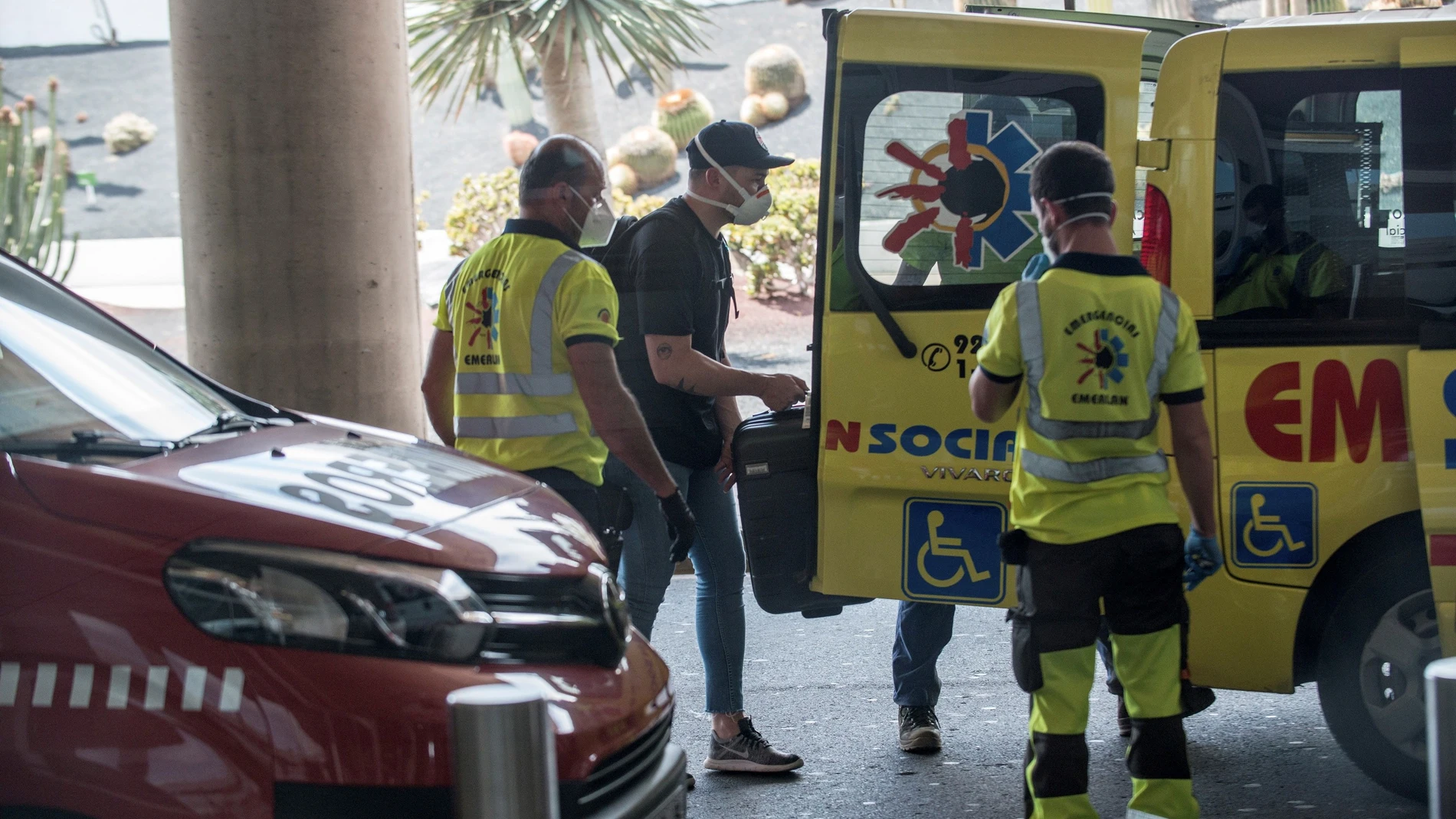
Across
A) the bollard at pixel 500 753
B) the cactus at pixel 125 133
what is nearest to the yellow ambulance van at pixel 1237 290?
the bollard at pixel 500 753

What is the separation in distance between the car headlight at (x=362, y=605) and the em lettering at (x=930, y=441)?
4.75ft

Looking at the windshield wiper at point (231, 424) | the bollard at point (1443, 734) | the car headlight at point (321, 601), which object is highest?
the windshield wiper at point (231, 424)

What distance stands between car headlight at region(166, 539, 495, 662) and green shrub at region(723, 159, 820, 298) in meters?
11.7

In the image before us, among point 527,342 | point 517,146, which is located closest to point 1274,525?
point 527,342

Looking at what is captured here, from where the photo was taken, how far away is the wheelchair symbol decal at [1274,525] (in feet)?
12.1

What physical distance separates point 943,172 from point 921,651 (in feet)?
5.32

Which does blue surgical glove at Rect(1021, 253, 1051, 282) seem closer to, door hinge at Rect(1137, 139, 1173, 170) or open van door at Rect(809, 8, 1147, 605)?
open van door at Rect(809, 8, 1147, 605)

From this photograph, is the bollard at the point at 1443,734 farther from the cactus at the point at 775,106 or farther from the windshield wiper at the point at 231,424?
the cactus at the point at 775,106

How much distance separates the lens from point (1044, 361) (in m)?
3.22

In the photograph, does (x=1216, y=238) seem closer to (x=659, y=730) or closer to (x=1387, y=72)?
(x=1387, y=72)

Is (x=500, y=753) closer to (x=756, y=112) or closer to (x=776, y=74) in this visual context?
(x=756, y=112)

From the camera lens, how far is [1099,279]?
321 centimetres

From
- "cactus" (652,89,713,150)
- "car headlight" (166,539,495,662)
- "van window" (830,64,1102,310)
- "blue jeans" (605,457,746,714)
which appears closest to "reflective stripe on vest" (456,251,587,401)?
"blue jeans" (605,457,746,714)

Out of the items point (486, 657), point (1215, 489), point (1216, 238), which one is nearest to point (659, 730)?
point (486, 657)
